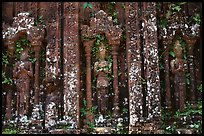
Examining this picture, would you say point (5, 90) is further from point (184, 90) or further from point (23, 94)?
point (184, 90)

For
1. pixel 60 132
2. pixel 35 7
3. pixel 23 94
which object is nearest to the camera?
pixel 60 132

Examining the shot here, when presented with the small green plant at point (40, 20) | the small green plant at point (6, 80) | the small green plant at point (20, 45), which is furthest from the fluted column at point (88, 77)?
the small green plant at point (6, 80)

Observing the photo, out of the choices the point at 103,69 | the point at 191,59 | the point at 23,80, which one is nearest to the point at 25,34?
the point at 23,80

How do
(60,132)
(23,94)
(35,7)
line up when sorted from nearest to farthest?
(60,132), (23,94), (35,7)

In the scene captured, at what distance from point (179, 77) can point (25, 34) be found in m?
2.80

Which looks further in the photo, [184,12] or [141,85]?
[184,12]

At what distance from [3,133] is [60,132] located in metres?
0.96

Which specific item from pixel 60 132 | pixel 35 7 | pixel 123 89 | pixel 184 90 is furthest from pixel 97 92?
pixel 35 7

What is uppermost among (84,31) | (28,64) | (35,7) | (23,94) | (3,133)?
(35,7)

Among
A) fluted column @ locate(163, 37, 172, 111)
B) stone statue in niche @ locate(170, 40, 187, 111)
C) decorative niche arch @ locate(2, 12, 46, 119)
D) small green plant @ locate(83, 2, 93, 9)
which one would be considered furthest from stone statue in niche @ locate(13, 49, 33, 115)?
stone statue in niche @ locate(170, 40, 187, 111)

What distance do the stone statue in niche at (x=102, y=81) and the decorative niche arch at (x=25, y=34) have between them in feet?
3.40

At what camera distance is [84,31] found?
7086 millimetres

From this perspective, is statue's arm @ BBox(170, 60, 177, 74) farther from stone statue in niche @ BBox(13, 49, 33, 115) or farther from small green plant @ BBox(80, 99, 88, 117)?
stone statue in niche @ BBox(13, 49, 33, 115)

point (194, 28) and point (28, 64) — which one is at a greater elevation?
point (194, 28)
